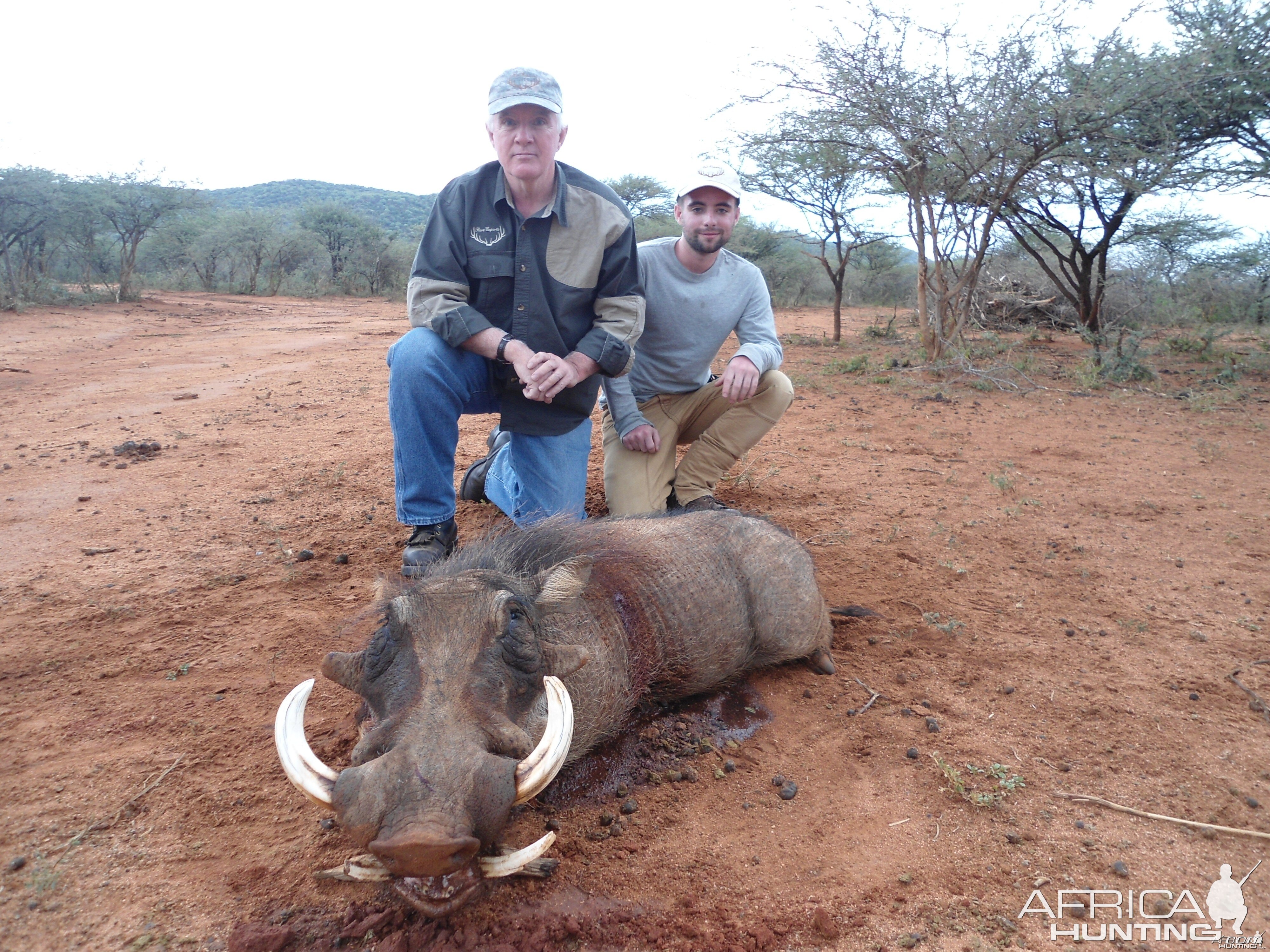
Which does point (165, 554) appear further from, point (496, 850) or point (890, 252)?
point (890, 252)

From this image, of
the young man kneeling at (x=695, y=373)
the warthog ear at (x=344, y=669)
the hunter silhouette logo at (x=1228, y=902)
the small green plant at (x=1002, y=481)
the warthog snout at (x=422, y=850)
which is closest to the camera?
the warthog snout at (x=422, y=850)

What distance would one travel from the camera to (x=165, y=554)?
3500mm

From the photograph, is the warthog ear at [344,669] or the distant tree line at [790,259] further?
the distant tree line at [790,259]

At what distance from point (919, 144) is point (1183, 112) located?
11.4ft

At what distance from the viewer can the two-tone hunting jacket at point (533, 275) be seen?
10.8 ft

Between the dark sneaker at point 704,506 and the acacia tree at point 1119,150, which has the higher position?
the acacia tree at point 1119,150

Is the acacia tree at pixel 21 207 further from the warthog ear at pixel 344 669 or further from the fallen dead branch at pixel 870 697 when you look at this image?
the fallen dead branch at pixel 870 697

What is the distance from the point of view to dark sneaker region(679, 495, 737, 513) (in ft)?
11.2

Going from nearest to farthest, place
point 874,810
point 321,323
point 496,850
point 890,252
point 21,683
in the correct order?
point 496,850 < point 874,810 < point 21,683 < point 321,323 < point 890,252

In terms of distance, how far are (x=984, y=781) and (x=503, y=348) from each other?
2.39 meters

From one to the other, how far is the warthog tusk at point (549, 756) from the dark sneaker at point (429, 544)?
4.26 ft

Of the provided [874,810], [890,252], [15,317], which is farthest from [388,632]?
[890,252]
